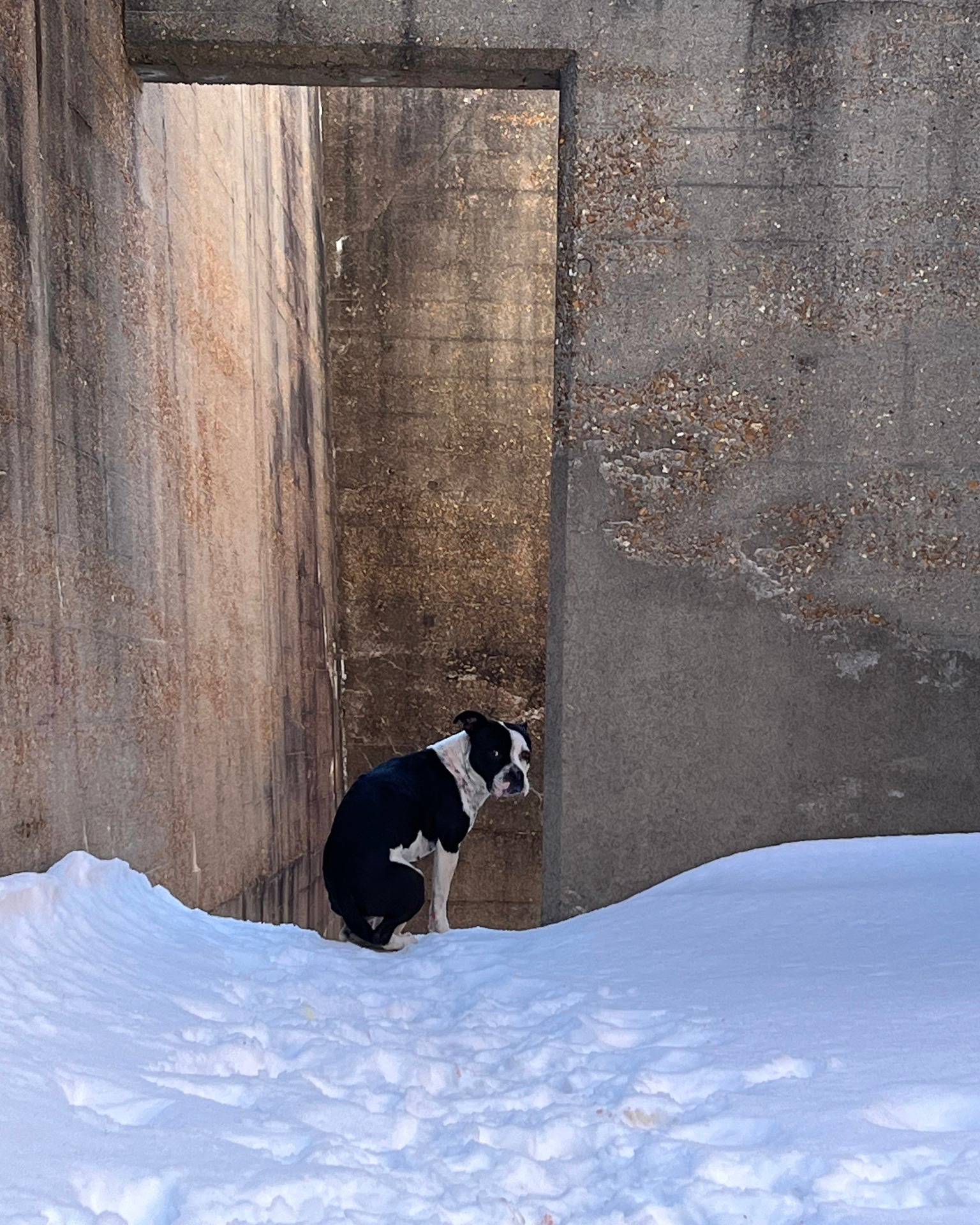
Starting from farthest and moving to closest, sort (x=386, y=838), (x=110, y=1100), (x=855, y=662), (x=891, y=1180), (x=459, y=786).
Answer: (x=459, y=786) → (x=855, y=662) → (x=386, y=838) → (x=110, y=1100) → (x=891, y=1180)

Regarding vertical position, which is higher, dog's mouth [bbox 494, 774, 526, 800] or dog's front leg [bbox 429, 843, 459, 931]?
dog's mouth [bbox 494, 774, 526, 800]

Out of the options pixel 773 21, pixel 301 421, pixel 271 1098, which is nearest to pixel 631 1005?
pixel 271 1098

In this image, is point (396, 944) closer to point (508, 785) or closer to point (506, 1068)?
point (508, 785)

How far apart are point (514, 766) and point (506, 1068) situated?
2511 mm

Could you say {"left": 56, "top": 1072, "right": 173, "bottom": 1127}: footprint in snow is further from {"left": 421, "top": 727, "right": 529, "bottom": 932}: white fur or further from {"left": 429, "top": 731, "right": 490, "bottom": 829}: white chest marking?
{"left": 429, "top": 731, "right": 490, "bottom": 829}: white chest marking

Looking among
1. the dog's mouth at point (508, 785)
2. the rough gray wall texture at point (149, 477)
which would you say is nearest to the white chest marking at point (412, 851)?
the dog's mouth at point (508, 785)

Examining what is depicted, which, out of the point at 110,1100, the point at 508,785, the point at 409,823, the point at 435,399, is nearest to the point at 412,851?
the point at 409,823

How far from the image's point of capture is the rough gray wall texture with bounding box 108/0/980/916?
209 inches

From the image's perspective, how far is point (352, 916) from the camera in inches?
192

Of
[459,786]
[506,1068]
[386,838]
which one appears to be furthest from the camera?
[459,786]

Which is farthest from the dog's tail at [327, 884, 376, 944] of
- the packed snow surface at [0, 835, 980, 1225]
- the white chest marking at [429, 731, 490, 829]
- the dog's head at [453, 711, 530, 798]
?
the dog's head at [453, 711, 530, 798]

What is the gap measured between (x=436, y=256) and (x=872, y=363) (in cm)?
634

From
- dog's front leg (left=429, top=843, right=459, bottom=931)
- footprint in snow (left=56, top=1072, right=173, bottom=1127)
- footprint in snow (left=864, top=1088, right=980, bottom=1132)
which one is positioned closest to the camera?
footprint in snow (left=864, top=1088, right=980, bottom=1132)

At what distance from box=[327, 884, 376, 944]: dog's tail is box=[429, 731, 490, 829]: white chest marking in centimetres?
80
